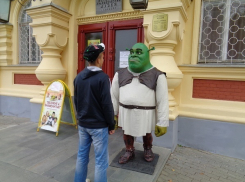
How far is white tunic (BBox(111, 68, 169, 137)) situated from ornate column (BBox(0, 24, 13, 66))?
16.1ft

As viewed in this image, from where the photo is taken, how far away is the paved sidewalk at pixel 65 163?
2613mm

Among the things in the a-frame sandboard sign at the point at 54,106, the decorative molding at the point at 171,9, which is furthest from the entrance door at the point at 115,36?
the a-frame sandboard sign at the point at 54,106

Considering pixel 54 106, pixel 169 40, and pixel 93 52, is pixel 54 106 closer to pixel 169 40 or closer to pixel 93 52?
pixel 93 52

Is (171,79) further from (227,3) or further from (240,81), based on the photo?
(227,3)

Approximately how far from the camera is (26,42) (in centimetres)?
→ 579

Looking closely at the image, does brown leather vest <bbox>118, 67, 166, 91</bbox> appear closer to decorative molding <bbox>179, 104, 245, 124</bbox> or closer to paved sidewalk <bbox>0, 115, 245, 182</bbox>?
paved sidewalk <bbox>0, 115, 245, 182</bbox>

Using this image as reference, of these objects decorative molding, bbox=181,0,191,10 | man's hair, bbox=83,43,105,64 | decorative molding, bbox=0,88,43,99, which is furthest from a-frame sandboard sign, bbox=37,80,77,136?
decorative molding, bbox=181,0,191,10

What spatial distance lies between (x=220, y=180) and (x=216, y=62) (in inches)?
81.3

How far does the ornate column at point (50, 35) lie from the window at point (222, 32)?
10.5ft

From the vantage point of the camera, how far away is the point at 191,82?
3.70 metres

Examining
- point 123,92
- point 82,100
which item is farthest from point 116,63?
point 82,100

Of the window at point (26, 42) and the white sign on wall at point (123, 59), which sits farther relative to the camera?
the window at point (26, 42)

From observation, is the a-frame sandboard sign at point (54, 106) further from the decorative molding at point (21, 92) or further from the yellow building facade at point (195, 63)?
the decorative molding at point (21, 92)

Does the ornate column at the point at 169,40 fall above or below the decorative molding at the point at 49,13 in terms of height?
below
